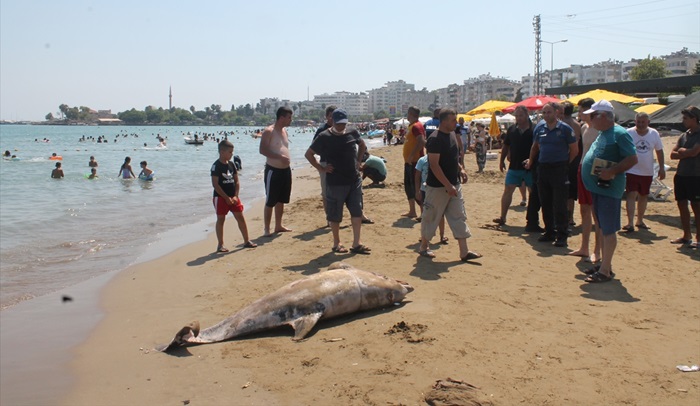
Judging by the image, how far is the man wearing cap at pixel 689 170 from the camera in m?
7.49

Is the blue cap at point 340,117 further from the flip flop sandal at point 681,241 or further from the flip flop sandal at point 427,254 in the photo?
the flip flop sandal at point 681,241

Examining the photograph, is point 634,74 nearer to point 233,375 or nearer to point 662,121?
point 662,121

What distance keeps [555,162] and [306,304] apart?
160 inches

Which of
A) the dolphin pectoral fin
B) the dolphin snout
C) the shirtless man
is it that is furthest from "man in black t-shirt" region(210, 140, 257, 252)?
the dolphin pectoral fin

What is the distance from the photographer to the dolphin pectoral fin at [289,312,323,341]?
15.5ft

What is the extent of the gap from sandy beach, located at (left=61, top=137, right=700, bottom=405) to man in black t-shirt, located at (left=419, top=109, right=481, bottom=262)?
0.37 m

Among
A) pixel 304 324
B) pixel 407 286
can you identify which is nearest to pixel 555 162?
pixel 407 286

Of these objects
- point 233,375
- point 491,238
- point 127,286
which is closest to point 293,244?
point 127,286

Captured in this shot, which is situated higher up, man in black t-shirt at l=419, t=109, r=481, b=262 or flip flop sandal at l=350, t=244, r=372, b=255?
man in black t-shirt at l=419, t=109, r=481, b=262

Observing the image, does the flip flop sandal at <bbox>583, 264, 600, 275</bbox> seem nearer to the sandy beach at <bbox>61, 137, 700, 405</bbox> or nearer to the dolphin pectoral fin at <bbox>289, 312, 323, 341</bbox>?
the sandy beach at <bbox>61, 137, 700, 405</bbox>

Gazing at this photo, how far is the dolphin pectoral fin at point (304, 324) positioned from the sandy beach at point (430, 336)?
3.2 inches

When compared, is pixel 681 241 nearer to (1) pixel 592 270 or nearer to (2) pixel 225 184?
(1) pixel 592 270

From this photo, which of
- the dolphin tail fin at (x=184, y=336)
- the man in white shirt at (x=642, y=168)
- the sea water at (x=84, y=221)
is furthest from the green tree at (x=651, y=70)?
the dolphin tail fin at (x=184, y=336)

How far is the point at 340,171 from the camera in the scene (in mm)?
7234
